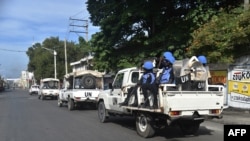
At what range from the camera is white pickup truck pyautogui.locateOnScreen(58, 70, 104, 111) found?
2277cm

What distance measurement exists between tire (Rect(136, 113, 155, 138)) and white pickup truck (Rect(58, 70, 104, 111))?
34.7ft

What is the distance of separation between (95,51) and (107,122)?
9.91 metres

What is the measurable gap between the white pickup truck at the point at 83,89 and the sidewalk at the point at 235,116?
7688 millimetres

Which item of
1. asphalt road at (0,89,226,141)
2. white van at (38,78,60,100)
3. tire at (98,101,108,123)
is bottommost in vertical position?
asphalt road at (0,89,226,141)

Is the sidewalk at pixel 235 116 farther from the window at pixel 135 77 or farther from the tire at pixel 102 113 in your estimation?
the tire at pixel 102 113

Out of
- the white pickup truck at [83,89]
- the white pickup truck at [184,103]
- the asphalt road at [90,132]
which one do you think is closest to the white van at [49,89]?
the white pickup truck at [83,89]

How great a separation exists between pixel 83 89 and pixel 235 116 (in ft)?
31.9

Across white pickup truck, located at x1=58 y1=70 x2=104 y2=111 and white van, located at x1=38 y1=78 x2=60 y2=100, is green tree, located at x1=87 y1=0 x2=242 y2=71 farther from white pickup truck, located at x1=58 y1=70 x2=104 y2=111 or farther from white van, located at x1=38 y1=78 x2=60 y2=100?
white van, located at x1=38 y1=78 x2=60 y2=100

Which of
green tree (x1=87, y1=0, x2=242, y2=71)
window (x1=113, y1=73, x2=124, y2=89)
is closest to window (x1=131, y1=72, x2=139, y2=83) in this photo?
window (x1=113, y1=73, x2=124, y2=89)

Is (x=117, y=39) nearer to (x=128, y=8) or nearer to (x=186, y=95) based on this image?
(x=128, y=8)

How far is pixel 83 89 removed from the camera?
23.4m

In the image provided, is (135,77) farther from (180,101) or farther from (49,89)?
(49,89)

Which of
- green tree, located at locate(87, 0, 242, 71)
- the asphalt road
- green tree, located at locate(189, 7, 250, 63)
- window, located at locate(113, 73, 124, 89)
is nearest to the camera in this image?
the asphalt road

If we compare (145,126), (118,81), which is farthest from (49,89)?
(145,126)
